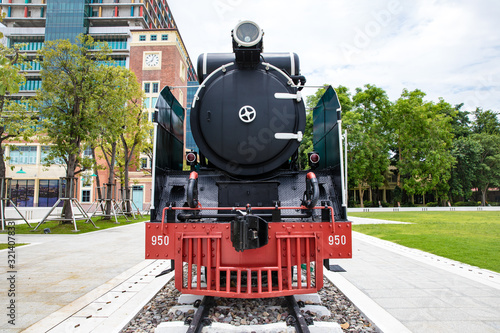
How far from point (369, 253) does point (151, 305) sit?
568 cm

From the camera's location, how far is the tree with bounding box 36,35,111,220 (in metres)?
12.6

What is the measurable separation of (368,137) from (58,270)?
2951 centimetres

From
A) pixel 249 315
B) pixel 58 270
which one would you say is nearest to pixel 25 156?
pixel 58 270

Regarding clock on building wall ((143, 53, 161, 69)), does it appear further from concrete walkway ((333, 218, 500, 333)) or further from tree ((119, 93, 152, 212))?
concrete walkway ((333, 218, 500, 333))

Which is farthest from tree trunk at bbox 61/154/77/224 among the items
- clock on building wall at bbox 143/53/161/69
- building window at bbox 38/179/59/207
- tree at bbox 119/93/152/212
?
clock on building wall at bbox 143/53/161/69

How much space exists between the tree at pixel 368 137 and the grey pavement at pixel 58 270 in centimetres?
2518

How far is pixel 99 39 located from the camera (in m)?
53.4

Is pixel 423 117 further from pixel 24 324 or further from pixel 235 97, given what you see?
pixel 24 324

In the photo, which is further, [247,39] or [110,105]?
[110,105]

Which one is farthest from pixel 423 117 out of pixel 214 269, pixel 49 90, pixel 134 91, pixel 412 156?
pixel 214 269

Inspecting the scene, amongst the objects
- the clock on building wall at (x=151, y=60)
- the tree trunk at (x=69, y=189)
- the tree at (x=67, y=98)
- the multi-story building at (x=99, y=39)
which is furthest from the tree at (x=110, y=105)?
the clock on building wall at (x=151, y=60)

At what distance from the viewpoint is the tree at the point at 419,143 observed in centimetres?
3209

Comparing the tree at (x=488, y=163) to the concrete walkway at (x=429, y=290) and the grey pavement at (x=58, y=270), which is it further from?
A: the grey pavement at (x=58, y=270)

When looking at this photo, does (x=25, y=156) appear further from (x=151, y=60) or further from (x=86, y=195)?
(x=151, y=60)
